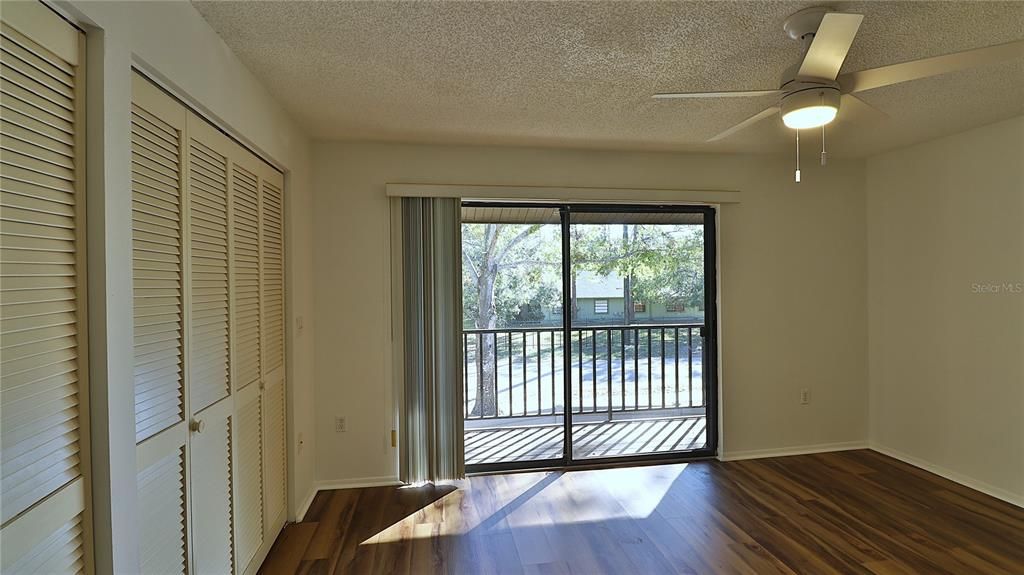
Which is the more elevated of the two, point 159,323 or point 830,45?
point 830,45

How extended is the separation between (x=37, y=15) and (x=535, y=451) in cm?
344

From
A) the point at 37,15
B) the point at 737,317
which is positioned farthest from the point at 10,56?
the point at 737,317

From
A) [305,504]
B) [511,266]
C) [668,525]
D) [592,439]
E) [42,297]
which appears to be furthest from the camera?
[592,439]

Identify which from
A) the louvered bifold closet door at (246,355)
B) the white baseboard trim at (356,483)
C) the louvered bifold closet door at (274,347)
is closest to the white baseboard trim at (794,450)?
the white baseboard trim at (356,483)

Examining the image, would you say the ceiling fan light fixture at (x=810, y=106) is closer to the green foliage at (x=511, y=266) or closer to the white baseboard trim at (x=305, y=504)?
the green foliage at (x=511, y=266)

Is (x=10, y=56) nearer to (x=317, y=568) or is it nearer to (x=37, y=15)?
(x=37, y=15)

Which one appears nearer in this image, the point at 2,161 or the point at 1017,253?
the point at 2,161

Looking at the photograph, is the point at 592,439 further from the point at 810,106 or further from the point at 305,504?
the point at 810,106

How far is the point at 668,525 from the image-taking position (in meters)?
2.65

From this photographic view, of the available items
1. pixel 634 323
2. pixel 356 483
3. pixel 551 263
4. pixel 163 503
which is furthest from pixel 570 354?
pixel 163 503

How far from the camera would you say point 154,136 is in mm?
1435

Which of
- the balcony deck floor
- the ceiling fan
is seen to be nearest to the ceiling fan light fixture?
the ceiling fan

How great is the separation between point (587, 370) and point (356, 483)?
6.24 feet

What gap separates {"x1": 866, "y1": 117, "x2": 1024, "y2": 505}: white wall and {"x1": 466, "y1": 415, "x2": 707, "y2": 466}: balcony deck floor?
1.45 m
